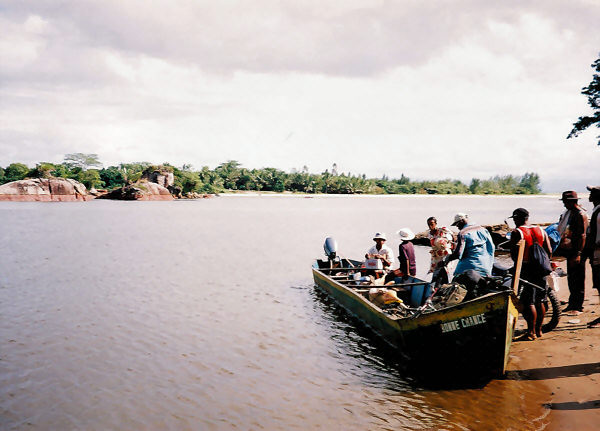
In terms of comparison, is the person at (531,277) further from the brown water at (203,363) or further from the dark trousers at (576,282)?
the brown water at (203,363)

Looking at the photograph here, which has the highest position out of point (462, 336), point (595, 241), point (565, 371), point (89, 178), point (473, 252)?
point (89, 178)

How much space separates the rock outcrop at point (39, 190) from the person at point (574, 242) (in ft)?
317

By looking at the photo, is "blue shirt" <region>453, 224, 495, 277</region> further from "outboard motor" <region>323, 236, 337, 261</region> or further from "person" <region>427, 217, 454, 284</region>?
"outboard motor" <region>323, 236, 337, 261</region>

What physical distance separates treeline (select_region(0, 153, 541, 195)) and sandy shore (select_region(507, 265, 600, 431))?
10081 cm

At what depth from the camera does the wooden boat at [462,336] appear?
23.2 ft

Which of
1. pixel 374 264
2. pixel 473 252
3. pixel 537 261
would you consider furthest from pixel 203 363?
pixel 537 261

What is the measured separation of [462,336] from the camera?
747 cm

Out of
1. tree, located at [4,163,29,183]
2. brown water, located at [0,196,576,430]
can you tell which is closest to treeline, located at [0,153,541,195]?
tree, located at [4,163,29,183]

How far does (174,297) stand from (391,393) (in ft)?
30.8

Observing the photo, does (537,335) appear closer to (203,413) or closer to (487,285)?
(487,285)

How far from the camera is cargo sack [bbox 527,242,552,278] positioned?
8.24m

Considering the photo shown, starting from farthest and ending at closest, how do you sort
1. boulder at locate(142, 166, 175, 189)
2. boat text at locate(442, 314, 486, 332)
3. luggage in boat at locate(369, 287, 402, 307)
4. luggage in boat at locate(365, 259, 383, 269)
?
boulder at locate(142, 166, 175, 189) < luggage in boat at locate(365, 259, 383, 269) < luggage in boat at locate(369, 287, 402, 307) < boat text at locate(442, 314, 486, 332)

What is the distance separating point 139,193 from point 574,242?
98106 mm

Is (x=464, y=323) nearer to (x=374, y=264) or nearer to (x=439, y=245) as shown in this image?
(x=439, y=245)
